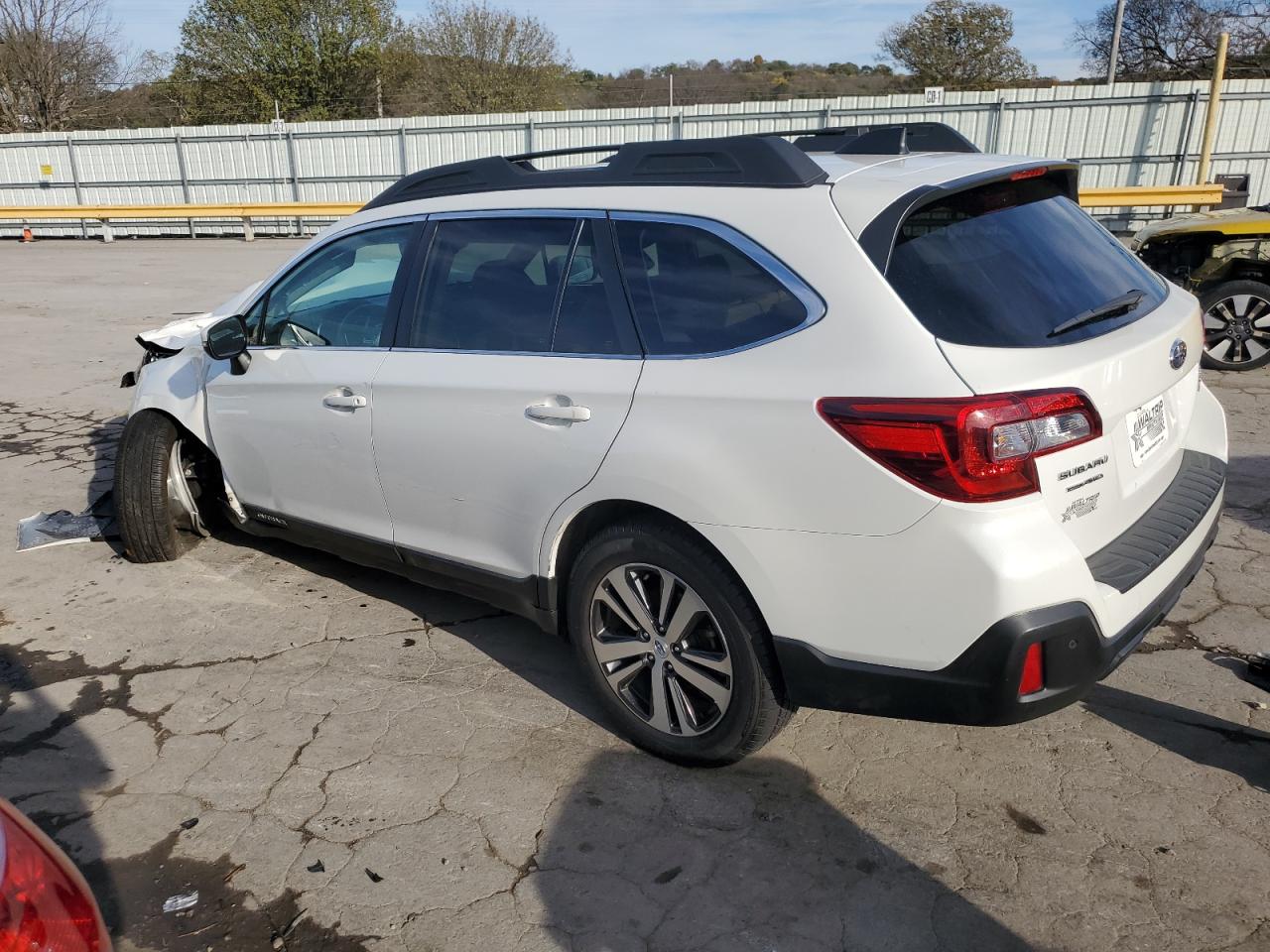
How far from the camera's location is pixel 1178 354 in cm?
298

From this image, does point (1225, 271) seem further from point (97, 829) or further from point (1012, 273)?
point (97, 829)

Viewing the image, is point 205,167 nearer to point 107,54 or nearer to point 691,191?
point 107,54

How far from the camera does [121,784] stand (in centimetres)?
319

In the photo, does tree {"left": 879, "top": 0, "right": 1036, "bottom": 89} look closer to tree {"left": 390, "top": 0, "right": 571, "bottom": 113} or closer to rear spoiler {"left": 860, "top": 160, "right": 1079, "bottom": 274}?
tree {"left": 390, "top": 0, "right": 571, "bottom": 113}

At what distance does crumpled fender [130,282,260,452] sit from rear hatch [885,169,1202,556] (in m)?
3.39

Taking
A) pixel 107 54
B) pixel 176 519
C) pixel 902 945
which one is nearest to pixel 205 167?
pixel 107 54

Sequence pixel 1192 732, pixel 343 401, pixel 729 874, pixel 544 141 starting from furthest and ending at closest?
pixel 544 141, pixel 343 401, pixel 1192 732, pixel 729 874

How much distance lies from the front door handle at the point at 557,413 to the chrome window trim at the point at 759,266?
263mm

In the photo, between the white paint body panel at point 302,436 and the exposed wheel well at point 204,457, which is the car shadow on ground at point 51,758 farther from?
the exposed wheel well at point 204,457

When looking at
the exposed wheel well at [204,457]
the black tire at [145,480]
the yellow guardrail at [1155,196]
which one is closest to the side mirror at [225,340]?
the exposed wheel well at [204,457]

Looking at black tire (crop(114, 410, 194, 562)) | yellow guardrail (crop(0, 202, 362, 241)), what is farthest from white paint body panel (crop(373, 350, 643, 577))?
yellow guardrail (crop(0, 202, 362, 241))

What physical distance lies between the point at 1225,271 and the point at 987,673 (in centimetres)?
661

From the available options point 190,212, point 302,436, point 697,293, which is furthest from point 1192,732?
point 190,212

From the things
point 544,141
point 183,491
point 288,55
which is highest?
point 288,55
